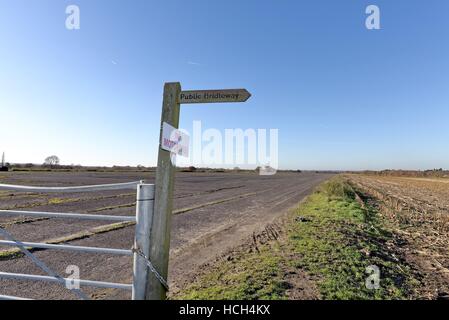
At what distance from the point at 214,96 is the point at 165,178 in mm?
1065

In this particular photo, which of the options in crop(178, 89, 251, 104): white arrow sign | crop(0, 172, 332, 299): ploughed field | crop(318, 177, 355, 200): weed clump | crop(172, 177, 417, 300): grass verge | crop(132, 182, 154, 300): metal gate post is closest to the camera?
crop(132, 182, 154, 300): metal gate post

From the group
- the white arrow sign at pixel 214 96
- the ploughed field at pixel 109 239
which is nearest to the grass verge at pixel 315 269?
the ploughed field at pixel 109 239

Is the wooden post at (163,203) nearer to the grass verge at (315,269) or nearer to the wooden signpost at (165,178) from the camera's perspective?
the wooden signpost at (165,178)

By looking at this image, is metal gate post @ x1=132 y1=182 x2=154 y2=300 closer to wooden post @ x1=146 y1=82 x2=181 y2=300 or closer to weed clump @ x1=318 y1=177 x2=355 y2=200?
wooden post @ x1=146 y1=82 x2=181 y2=300

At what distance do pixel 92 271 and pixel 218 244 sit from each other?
9.97 ft

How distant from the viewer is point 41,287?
4.29 m

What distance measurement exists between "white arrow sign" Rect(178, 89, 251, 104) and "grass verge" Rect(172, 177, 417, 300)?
2782 millimetres

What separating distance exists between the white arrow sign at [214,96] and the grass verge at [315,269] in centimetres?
278

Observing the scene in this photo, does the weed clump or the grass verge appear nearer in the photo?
the grass verge

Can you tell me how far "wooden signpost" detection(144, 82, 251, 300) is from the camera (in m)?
2.93

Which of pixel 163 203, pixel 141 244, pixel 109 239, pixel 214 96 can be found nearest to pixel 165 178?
pixel 163 203

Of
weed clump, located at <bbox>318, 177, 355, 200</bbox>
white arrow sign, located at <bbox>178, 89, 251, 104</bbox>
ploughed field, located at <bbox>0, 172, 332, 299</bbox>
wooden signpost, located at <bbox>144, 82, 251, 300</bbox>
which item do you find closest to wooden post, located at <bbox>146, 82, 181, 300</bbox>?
wooden signpost, located at <bbox>144, 82, 251, 300</bbox>
